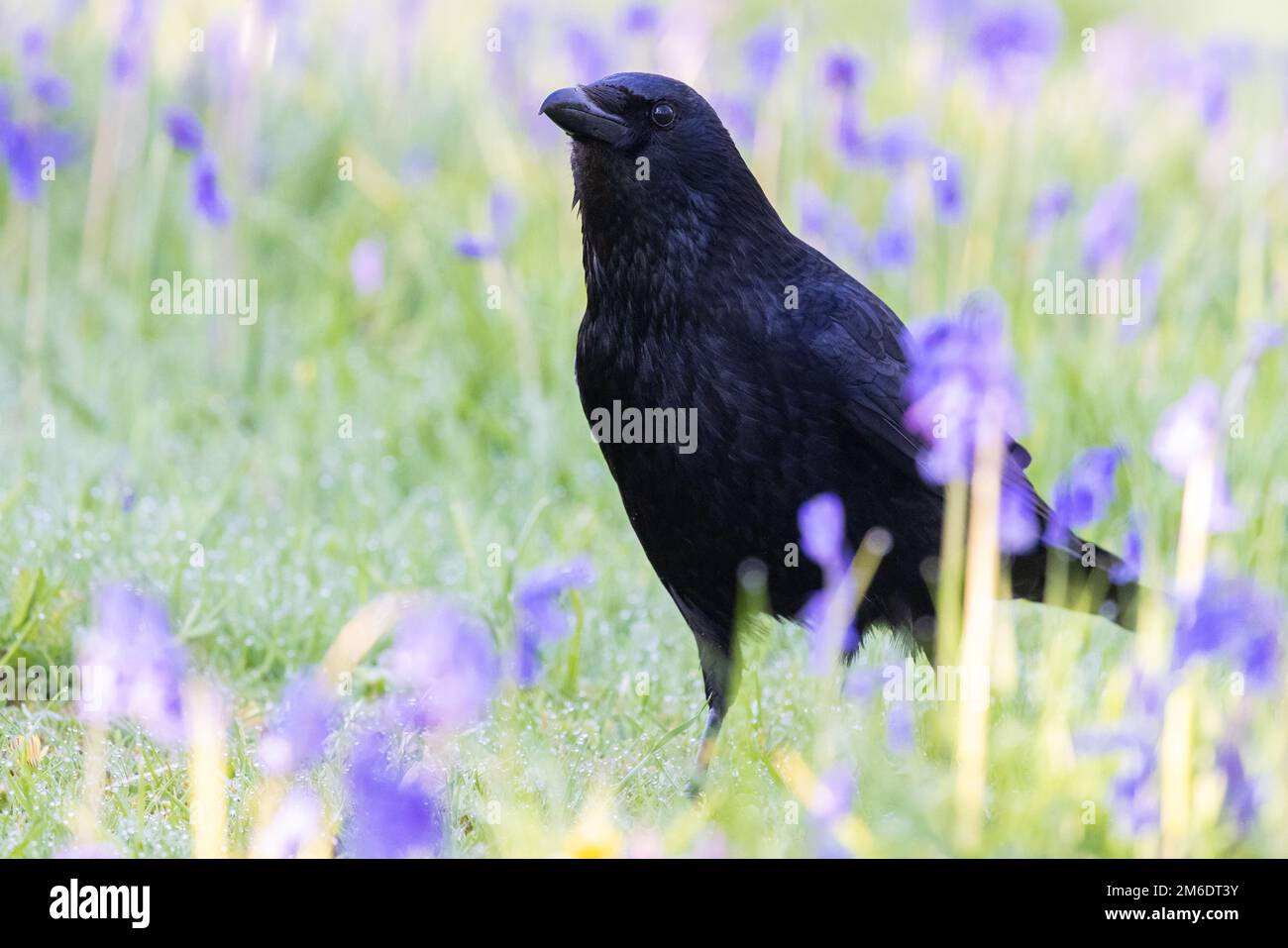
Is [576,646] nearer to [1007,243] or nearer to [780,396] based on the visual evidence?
[780,396]

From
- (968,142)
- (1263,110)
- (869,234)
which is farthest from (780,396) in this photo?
(1263,110)

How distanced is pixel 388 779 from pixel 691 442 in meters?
1.14

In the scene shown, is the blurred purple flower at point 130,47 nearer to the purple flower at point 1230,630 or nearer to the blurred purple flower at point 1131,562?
the blurred purple flower at point 1131,562

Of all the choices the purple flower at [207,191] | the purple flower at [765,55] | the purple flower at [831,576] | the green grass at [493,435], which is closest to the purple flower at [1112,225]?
the green grass at [493,435]

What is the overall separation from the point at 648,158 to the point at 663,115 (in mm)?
86

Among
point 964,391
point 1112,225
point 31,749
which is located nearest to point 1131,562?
point 964,391

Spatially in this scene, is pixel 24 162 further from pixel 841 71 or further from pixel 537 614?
pixel 537 614

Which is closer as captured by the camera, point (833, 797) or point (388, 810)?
point (388, 810)

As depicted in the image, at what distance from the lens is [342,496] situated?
4.30 meters

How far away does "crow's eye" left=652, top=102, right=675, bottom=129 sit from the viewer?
308 centimetres

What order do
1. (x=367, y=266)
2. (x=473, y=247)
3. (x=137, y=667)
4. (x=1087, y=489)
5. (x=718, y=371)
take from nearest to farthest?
(x=137, y=667) < (x=1087, y=489) < (x=718, y=371) < (x=473, y=247) < (x=367, y=266)

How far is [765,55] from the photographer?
5.17 meters

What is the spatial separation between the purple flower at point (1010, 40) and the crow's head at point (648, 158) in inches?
77.2

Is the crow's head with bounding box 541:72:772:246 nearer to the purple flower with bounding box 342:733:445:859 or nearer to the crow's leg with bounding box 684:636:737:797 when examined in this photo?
the crow's leg with bounding box 684:636:737:797
